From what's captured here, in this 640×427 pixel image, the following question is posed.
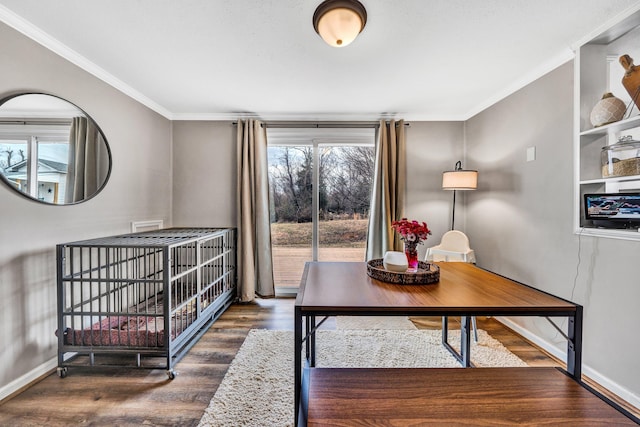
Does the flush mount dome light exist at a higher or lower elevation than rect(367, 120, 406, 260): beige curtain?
higher

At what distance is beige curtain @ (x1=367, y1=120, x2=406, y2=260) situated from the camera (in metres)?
3.25

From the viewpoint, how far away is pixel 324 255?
3.53 metres

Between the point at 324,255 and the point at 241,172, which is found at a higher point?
the point at 241,172

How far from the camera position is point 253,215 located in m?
3.33

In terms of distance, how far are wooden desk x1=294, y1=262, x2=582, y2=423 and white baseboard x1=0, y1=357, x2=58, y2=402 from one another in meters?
1.92

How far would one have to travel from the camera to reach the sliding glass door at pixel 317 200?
349cm

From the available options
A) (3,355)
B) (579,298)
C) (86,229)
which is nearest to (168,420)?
(3,355)

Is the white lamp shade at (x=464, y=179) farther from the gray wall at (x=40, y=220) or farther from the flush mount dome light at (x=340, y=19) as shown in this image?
the gray wall at (x=40, y=220)

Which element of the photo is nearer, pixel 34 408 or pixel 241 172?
pixel 34 408

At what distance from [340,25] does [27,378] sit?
293 centimetres

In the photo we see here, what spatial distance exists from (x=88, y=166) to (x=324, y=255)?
99.3 inches

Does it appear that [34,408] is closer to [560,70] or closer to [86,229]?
[86,229]

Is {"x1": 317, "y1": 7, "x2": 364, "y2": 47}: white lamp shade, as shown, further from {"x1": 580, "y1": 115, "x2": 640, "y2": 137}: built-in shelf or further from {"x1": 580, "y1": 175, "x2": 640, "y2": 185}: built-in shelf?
{"x1": 580, "y1": 175, "x2": 640, "y2": 185}: built-in shelf

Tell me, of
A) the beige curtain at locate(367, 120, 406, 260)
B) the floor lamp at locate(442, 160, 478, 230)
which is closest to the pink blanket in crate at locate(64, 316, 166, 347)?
the beige curtain at locate(367, 120, 406, 260)
